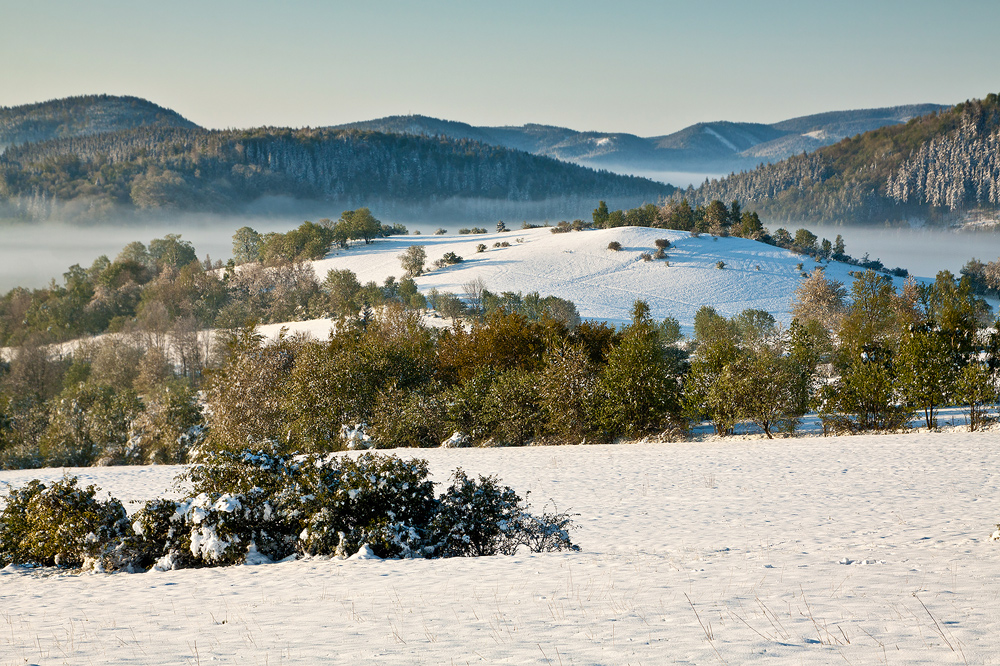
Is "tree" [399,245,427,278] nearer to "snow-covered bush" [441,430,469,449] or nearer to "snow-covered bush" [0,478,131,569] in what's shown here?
"snow-covered bush" [441,430,469,449]

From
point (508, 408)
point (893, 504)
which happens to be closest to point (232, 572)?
point (893, 504)

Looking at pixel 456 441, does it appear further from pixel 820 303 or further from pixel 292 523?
pixel 820 303

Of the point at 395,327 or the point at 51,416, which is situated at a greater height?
the point at 395,327

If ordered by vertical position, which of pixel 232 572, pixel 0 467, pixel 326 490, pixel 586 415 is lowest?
pixel 0 467

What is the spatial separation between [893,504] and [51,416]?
3668 cm

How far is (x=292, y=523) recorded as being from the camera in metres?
11.4

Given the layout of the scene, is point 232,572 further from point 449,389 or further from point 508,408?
point 449,389

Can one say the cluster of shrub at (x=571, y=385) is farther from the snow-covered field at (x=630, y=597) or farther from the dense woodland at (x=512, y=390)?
the snow-covered field at (x=630, y=597)

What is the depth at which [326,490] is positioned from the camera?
36.6ft

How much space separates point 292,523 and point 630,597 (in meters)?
6.10

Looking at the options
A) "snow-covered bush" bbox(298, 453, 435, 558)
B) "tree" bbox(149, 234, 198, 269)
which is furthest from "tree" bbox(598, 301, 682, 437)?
"tree" bbox(149, 234, 198, 269)

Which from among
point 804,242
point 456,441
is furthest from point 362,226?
point 456,441

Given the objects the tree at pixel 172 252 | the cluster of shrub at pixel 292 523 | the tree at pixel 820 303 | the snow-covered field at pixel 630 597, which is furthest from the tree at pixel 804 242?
the cluster of shrub at pixel 292 523

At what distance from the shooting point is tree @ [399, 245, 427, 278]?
7876 cm
